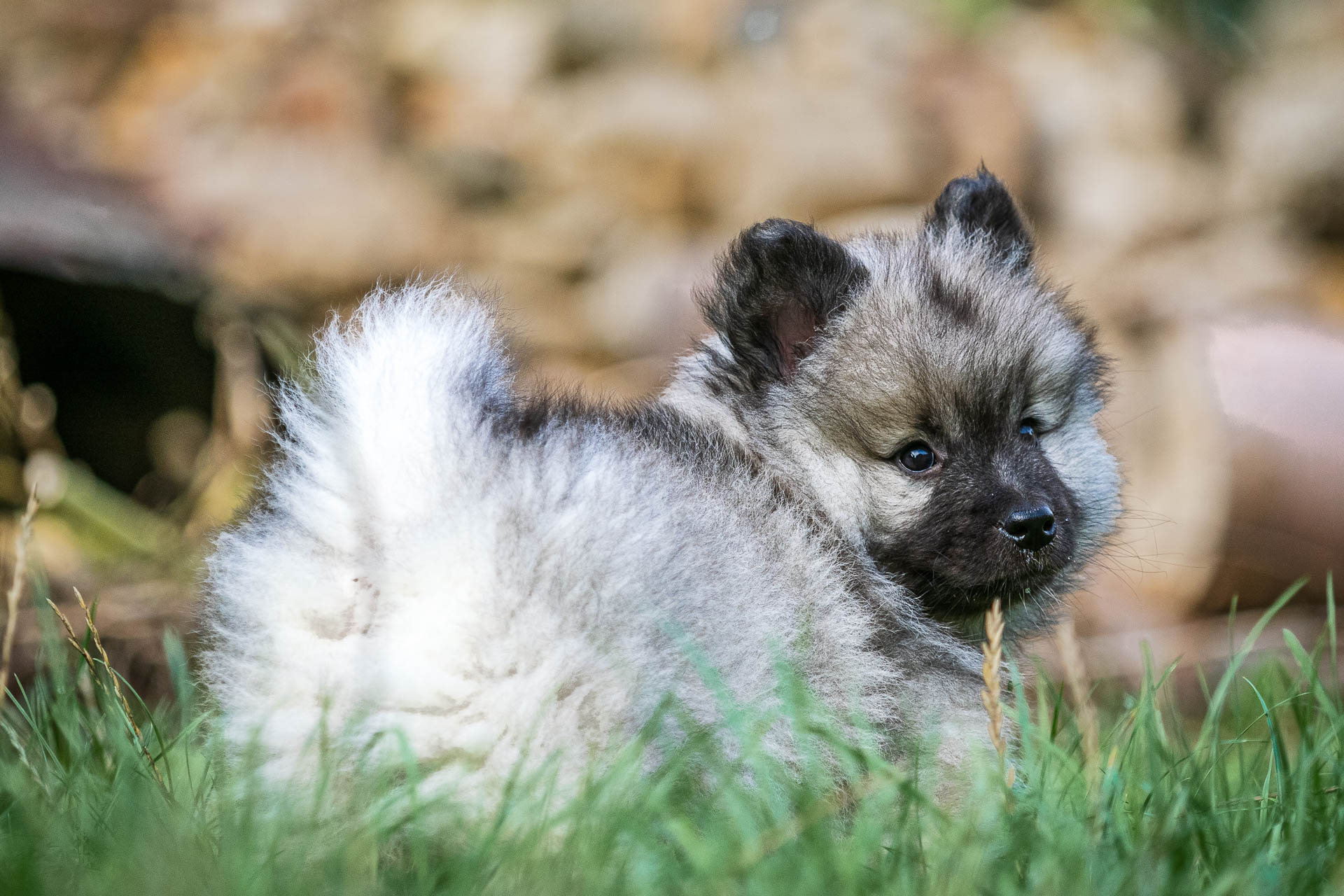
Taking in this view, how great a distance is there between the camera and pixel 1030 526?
94.0 inches

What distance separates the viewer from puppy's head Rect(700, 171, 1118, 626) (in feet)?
7.98

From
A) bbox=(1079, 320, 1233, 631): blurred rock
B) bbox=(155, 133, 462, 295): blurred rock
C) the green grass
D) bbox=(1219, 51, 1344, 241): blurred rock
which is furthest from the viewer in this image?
bbox=(1219, 51, 1344, 241): blurred rock

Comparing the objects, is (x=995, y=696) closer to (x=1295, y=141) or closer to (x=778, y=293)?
(x=778, y=293)

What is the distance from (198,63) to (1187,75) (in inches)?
290

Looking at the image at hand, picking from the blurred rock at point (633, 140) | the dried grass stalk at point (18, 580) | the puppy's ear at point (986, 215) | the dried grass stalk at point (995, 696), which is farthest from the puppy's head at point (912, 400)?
the blurred rock at point (633, 140)

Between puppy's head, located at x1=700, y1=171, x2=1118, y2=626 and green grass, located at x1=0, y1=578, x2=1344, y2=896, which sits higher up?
puppy's head, located at x1=700, y1=171, x2=1118, y2=626

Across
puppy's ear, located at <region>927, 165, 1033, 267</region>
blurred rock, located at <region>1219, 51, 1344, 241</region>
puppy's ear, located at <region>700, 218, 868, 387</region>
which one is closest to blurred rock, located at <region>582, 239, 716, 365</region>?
puppy's ear, located at <region>927, 165, 1033, 267</region>

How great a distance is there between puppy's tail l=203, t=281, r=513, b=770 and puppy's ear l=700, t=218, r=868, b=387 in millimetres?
709

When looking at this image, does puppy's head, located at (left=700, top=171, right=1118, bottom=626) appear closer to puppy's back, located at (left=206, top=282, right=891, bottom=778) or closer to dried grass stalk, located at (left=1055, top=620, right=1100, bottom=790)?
dried grass stalk, located at (left=1055, top=620, right=1100, bottom=790)

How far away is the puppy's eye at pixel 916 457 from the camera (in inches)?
97.5

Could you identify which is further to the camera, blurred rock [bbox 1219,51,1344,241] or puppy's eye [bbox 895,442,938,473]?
blurred rock [bbox 1219,51,1344,241]

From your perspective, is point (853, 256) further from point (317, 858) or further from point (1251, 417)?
point (1251, 417)

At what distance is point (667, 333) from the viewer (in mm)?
5895

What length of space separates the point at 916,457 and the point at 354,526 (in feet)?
4.13
